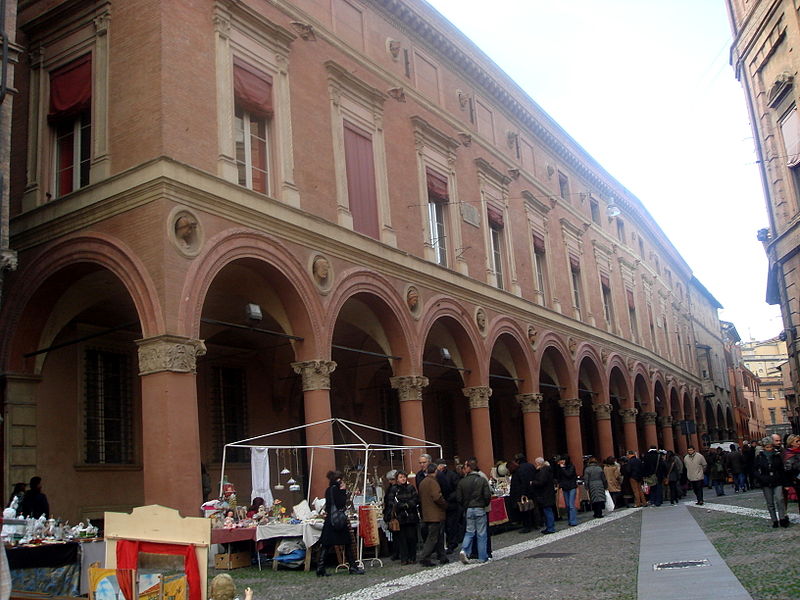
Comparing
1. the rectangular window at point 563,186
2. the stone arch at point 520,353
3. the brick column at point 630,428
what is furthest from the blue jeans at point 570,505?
the brick column at point 630,428

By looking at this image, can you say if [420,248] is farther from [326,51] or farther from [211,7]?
[211,7]

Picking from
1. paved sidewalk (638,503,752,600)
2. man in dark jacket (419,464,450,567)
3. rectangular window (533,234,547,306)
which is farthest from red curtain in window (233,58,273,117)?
rectangular window (533,234,547,306)

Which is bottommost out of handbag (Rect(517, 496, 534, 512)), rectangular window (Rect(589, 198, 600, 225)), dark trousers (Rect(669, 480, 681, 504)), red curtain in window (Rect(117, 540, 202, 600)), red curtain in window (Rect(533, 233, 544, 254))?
dark trousers (Rect(669, 480, 681, 504))

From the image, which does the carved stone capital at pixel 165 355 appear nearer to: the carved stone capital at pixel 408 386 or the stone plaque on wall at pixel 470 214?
the carved stone capital at pixel 408 386

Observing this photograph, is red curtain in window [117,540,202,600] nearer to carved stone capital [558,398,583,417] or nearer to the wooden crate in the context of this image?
the wooden crate

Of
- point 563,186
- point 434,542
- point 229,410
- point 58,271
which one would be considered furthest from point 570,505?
point 563,186

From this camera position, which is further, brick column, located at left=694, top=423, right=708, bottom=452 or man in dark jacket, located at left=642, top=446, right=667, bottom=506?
brick column, located at left=694, top=423, right=708, bottom=452

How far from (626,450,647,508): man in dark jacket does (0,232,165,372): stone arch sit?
45.6ft

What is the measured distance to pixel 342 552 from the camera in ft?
41.2

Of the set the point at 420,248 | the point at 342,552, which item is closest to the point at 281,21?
the point at 420,248

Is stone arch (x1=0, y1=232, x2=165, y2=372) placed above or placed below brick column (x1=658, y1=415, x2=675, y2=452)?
above

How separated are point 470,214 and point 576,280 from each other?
9722 mm

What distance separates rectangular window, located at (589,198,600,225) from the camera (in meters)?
34.8

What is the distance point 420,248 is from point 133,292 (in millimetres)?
8604
